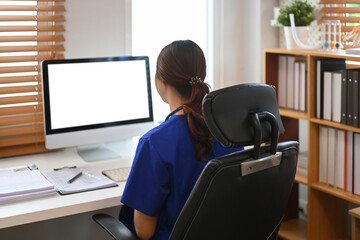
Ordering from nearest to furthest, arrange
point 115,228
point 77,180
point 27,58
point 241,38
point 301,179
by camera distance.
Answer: point 115,228, point 77,180, point 27,58, point 301,179, point 241,38

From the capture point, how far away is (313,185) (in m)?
2.62

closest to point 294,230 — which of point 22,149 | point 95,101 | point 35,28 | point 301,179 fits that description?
point 301,179

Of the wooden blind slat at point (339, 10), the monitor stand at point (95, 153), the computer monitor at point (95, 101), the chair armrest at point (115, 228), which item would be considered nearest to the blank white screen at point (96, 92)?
the computer monitor at point (95, 101)

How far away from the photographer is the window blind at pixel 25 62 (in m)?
2.54

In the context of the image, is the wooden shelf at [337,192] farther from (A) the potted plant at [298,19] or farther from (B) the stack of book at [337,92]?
(A) the potted plant at [298,19]

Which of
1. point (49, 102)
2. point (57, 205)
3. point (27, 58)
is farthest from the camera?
point (27, 58)

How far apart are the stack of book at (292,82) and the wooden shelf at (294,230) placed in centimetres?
66

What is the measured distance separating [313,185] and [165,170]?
1.21 metres

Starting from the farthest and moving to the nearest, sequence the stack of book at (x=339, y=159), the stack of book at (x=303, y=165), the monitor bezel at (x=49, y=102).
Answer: the stack of book at (x=303, y=165)
the stack of book at (x=339, y=159)
the monitor bezel at (x=49, y=102)

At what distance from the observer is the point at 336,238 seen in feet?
9.11

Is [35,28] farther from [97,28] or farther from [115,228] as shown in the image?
[115,228]

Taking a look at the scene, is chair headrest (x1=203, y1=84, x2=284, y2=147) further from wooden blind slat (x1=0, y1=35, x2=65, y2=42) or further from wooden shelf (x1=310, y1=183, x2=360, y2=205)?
wooden blind slat (x1=0, y1=35, x2=65, y2=42)

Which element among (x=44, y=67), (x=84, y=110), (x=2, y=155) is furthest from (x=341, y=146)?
(x=2, y=155)

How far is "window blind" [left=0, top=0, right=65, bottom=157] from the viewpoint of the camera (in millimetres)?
2541
